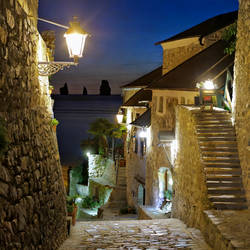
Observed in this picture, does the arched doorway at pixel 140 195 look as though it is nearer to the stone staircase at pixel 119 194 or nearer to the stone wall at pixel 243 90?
the stone staircase at pixel 119 194

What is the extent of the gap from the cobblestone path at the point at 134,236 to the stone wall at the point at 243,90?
6.83 ft

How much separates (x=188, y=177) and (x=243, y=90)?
327 centimetres

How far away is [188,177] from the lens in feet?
34.0

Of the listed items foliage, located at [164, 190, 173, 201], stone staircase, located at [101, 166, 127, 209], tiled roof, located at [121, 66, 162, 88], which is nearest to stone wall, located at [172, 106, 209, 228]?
foliage, located at [164, 190, 173, 201]

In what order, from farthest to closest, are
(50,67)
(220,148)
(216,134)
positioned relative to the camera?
(216,134) < (220,148) < (50,67)

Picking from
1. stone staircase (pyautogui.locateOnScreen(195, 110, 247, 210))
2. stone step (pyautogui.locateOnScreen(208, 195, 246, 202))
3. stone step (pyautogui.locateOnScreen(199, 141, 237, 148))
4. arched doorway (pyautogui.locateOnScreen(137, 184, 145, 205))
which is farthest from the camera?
arched doorway (pyautogui.locateOnScreen(137, 184, 145, 205))

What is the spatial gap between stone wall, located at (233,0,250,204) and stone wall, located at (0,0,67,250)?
207 inches

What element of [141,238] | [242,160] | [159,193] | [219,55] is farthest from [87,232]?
[219,55]

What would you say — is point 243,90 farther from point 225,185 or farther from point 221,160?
point 225,185

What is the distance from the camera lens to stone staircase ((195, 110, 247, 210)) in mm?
8352

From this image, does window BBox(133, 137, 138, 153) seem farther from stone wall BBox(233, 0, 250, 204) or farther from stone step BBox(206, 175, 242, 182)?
stone step BBox(206, 175, 242, 182)

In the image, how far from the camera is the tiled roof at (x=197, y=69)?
15.5m

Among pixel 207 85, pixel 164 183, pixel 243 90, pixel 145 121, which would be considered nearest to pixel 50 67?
pixel 243 90


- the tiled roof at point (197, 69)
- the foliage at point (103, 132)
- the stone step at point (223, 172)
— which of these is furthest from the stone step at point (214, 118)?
the foliage at point (103, 132)
